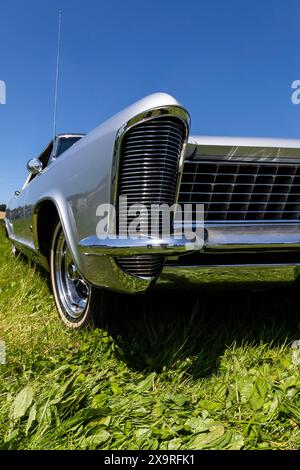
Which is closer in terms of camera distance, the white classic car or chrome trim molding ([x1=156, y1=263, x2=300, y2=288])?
the white classic car

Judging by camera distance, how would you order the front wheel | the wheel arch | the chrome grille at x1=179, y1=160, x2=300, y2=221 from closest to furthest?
the chrome grille at x1=179, y1=160, x2=300, y2=221 → the front wheel → the wheel arch

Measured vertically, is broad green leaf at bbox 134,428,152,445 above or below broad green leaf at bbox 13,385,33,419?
below

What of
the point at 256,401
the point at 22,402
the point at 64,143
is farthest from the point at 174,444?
Result: the point at 64,143

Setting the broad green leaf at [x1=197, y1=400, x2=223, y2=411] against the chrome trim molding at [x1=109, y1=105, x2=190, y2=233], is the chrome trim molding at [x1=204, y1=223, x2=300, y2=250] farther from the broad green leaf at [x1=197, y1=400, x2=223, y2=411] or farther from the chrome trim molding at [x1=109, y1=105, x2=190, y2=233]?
the broad green leaf at [x1=197, y1=400, x2=223, y2=411]

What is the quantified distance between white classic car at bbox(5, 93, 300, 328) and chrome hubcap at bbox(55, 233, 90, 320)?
1.13ft

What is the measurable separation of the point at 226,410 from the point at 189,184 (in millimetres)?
939

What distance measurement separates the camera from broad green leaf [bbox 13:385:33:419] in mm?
1507

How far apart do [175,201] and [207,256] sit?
0.99 feet

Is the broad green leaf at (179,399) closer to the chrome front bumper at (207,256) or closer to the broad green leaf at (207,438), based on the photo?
the broad green leaf at (207,438)

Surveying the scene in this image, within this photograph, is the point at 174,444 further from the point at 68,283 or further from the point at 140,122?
the point at 68,283

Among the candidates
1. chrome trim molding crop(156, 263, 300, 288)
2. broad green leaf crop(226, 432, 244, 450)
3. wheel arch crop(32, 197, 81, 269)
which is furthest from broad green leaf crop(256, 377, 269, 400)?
wheel arch crop(32, 197, 81, 269)

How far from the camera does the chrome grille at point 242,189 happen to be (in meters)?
1.91

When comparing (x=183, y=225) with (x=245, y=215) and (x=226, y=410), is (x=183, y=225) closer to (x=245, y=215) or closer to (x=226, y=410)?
(x=245, y=215)

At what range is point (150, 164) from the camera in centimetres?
168
